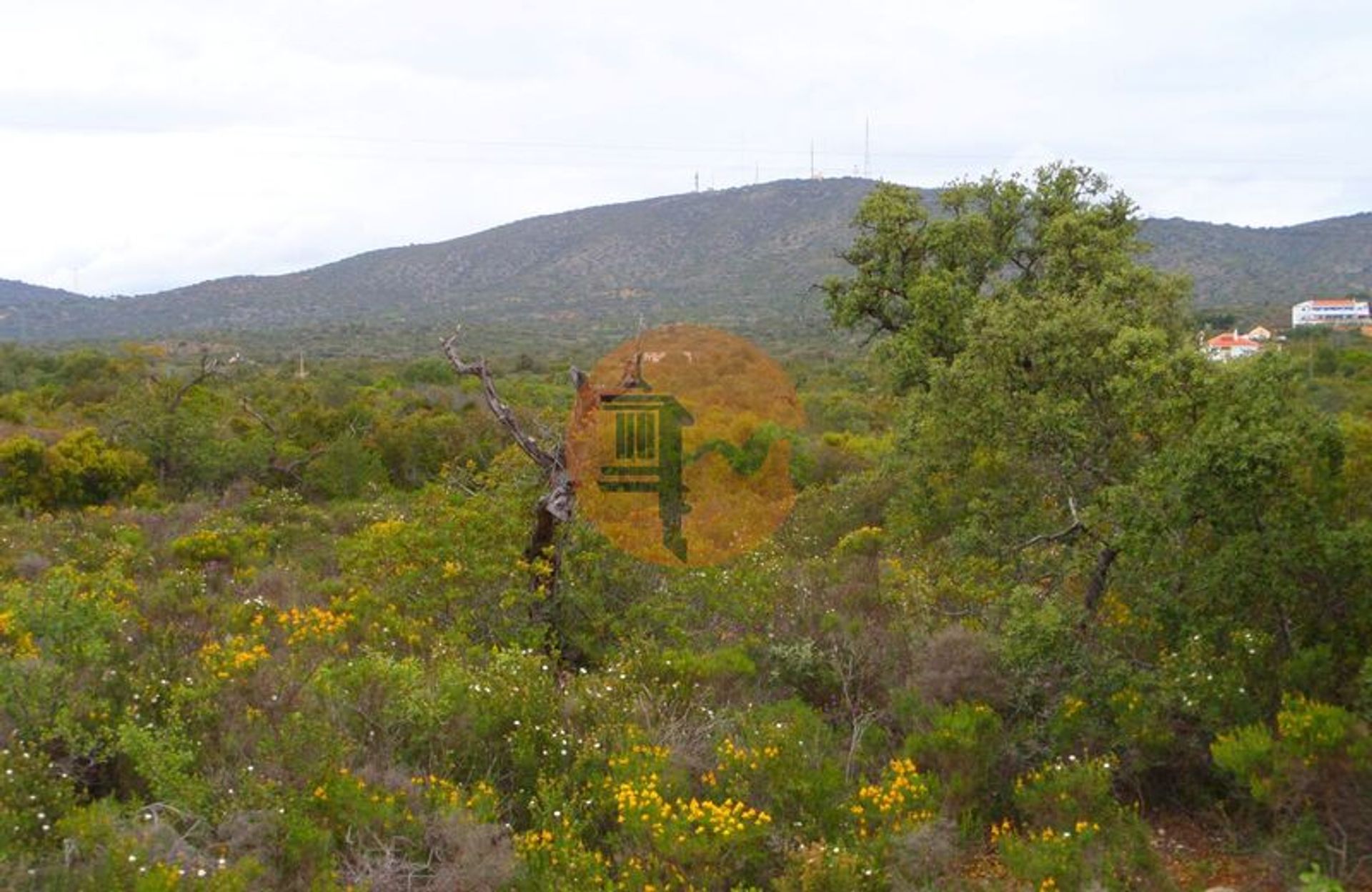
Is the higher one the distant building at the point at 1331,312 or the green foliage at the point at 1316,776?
the distant building at the point at 1331,312

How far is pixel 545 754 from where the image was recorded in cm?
655

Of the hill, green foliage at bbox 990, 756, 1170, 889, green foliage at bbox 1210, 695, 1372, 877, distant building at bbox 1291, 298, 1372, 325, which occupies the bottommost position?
green foliage at bbox 990, 756, 1170, 889

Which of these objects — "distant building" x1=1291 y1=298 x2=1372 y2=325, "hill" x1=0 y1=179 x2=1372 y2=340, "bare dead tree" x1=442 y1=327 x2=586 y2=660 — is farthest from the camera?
"hill" x1=0 y1=179 x2=1372 y2=340

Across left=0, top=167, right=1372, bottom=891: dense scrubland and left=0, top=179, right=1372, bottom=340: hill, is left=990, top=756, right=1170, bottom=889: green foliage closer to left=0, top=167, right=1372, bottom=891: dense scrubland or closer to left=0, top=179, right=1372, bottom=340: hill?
left=0, top=167, right=1372, bottom=891: dense scrubland

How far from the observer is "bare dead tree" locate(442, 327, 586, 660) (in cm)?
931

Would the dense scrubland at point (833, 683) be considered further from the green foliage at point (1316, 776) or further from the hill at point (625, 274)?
the hill at point (625, 274)

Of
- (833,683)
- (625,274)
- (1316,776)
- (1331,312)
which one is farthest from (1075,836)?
(625,274)

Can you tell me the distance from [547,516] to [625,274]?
2444 inches

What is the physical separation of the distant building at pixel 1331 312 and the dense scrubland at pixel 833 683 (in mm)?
44979

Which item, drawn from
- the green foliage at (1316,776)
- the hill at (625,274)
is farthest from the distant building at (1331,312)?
the green foliage at (1316,776)

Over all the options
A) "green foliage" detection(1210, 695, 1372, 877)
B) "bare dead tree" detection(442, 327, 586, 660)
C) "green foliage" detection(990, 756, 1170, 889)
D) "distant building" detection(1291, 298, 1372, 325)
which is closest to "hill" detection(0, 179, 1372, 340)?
"distant building" detection(1291, 298, 1372, 325)

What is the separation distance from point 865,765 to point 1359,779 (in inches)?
104

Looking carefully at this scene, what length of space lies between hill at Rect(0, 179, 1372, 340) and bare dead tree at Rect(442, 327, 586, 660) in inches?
1643

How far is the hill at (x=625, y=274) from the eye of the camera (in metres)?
61.1
